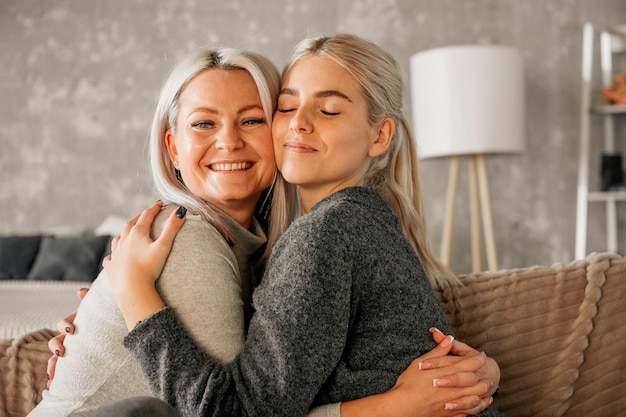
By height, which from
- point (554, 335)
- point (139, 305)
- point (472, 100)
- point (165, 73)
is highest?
point (165, 73)

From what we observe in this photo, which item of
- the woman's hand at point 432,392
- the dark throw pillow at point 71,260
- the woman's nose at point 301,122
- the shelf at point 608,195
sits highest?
the woman's nose at point 301,122

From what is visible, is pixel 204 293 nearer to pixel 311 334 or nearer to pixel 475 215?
pixel 311 334

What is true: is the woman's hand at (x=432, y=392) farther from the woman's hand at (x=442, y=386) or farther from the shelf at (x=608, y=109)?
the shelf at (x=608, y=109)

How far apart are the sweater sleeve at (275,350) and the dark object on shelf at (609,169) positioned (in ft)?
10.5

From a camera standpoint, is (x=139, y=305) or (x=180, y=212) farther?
(x=180, y=212)

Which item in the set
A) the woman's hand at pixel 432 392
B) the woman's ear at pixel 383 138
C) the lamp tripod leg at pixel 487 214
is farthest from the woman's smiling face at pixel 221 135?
the lamp tripod leg at pixel 487 214

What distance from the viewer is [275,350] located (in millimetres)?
1104

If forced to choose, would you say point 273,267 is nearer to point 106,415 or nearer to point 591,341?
point 106,415

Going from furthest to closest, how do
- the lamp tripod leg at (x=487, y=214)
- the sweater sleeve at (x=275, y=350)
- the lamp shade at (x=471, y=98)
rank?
1. the lamp tripod leg at (x=487, y=214)
2. the lamp shade at (x=471, y=98)
3. the sweater sleeve at (x=275, y=350)

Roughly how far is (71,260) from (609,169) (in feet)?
9.62

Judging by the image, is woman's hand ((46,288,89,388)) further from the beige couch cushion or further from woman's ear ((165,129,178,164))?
the beige couch cushion

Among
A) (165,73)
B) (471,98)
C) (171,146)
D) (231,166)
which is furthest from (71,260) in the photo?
(231,166)

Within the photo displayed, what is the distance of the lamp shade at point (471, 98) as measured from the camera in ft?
11.9

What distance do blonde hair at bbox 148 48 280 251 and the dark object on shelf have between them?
289cm
